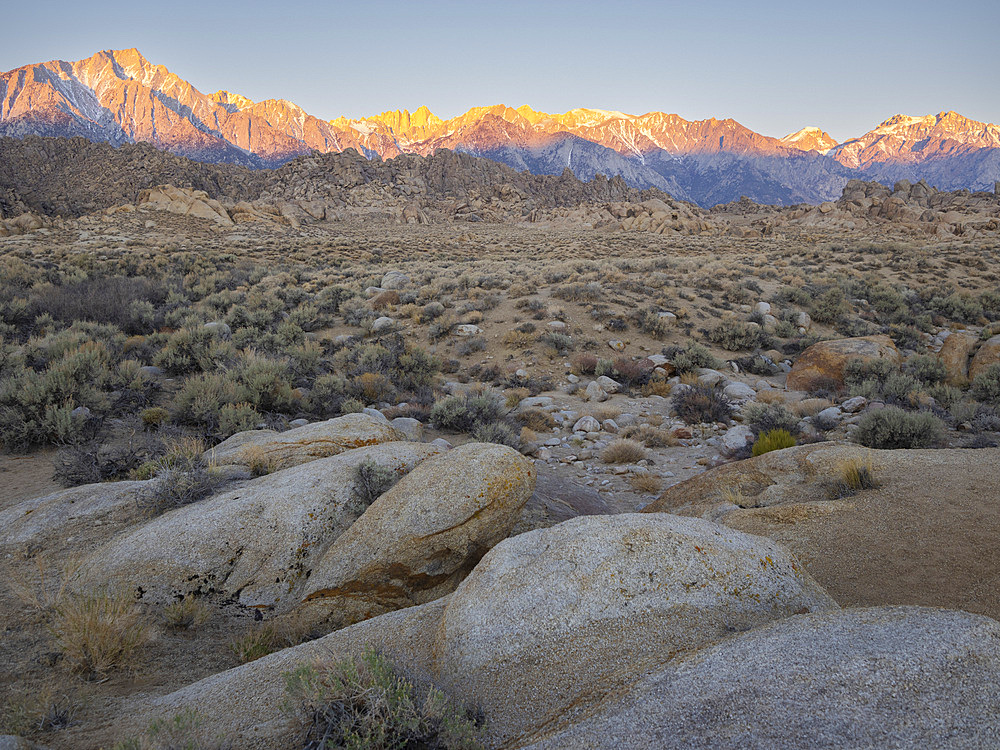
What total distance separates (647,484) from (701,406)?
10.4ft

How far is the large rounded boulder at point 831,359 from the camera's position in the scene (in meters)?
9.98

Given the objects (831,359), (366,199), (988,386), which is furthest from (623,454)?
(366,199)

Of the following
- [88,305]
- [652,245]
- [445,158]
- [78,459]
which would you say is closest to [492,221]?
[445,158]

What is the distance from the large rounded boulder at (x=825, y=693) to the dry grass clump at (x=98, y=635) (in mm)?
2742

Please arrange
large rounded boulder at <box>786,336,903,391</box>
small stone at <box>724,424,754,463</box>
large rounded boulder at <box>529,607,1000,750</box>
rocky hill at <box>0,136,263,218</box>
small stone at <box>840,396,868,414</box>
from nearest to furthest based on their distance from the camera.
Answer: large rounded boulder at <box>529,607,1000,750</box> → small stone at <box>724,424,754,463</box> → small stone at <box>840,396,868,414</box> → large rounded boulder at <box>786,336,903,391</box> → rocky hill at <box>0,136,263,218</box>

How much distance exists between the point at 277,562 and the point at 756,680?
137 inches

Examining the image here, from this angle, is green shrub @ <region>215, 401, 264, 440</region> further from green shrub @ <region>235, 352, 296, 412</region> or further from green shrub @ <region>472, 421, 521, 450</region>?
green shrub @ <region>472, 421, 521, 450</region>

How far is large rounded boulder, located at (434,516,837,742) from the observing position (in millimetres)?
2184

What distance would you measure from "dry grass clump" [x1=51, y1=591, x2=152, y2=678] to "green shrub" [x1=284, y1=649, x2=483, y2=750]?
1570 millimetres

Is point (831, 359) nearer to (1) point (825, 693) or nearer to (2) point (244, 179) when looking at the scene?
(1) point (825, 693)

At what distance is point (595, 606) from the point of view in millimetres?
2482

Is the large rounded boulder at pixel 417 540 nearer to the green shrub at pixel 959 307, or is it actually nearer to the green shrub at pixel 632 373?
the green shrub at pixel 632 373

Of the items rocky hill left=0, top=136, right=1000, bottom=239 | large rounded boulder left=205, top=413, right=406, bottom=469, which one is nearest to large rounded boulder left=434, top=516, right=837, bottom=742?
large rounded boulder left=205, top=413, right=406, bottom=469

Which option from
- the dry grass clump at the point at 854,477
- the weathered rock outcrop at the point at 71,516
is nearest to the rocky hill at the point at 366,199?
the dry grass clump at the point at 854,477
